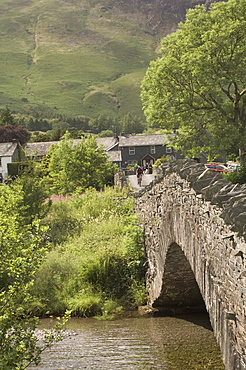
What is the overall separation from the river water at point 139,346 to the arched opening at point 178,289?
16.5 inches

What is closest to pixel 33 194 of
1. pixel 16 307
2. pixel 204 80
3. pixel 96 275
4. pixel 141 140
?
pixel 96 275

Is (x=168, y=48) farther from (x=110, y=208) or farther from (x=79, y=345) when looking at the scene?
(x=79, y=345)

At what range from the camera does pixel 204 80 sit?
93.8 feet

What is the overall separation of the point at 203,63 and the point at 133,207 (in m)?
11.0

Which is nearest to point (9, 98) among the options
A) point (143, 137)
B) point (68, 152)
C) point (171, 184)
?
point (143, 137)

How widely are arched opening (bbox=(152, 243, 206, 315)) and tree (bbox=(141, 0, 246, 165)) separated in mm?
16545

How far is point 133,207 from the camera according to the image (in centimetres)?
2117

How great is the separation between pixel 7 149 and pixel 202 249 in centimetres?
6598

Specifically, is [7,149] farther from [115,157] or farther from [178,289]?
[178,289]

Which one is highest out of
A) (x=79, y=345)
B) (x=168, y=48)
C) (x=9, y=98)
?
(x=9, y=98)

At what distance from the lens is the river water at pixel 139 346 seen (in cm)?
1072

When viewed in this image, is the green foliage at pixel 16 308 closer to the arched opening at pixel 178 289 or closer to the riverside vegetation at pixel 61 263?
the riverside vegetation at pixel 61 263

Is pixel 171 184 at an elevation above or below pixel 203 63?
below

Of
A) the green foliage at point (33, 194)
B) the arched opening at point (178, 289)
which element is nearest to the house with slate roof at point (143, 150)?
the green foliage at point (33, 194)
